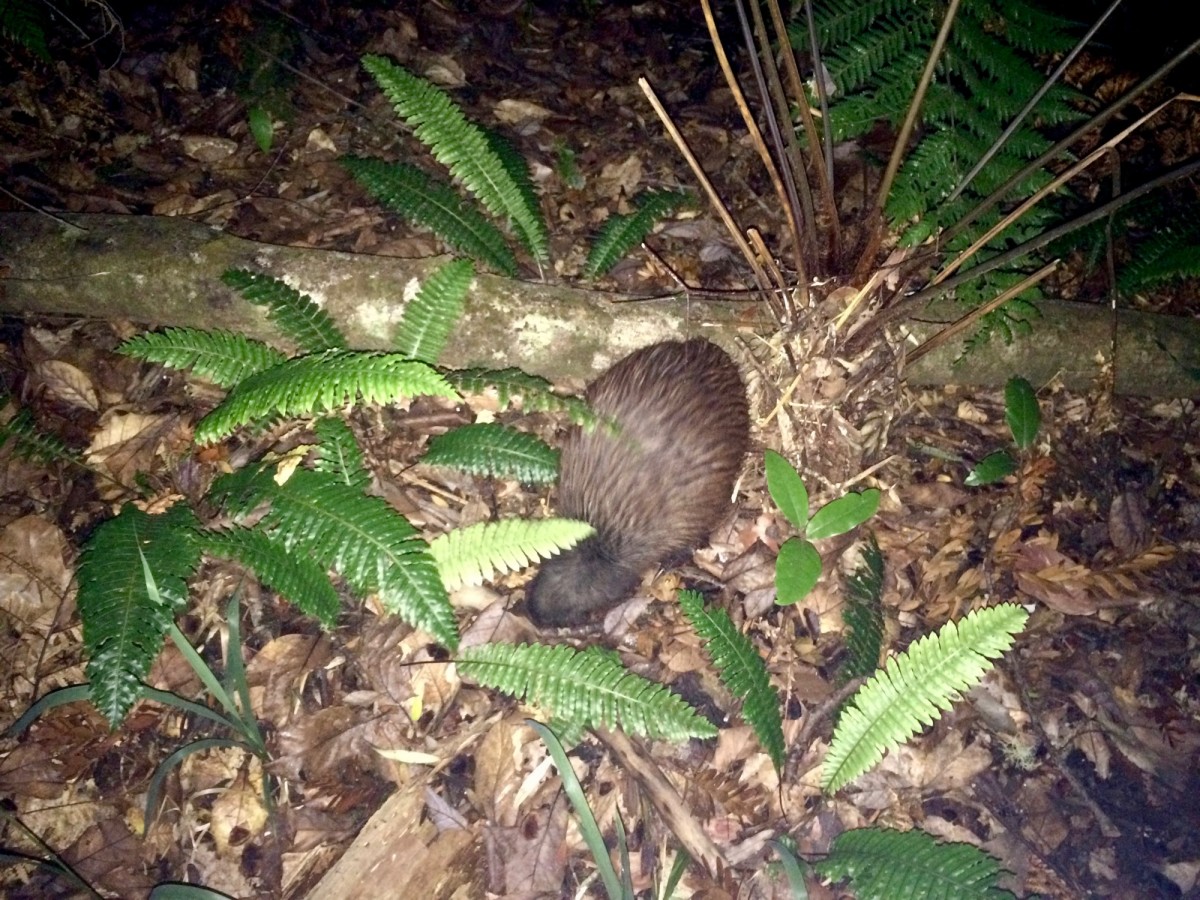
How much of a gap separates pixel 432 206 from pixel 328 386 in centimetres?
Answer: 165

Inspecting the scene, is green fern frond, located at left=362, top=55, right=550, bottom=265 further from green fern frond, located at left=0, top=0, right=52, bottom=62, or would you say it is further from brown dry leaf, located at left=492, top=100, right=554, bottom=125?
green fern frond, located at left=0, top=0, right=52, bottom=62

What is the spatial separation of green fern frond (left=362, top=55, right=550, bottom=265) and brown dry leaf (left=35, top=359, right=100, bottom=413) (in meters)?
2.35

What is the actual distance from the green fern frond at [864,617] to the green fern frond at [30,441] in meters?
4.02

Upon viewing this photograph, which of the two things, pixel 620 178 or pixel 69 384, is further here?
pixel 620 178

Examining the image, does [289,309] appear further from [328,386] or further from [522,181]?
[522,181]

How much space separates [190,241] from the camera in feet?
13.9

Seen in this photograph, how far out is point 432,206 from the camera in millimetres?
4312

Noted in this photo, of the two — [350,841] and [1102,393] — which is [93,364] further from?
[1102,393]

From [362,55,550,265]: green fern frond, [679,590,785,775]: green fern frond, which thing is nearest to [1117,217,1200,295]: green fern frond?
[679,590,785,775]: green fern frond

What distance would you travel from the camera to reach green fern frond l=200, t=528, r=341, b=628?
3.25 metres

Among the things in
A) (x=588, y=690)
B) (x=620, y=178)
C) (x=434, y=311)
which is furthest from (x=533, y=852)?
(x=620, y=178)

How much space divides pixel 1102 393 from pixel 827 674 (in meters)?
2.48

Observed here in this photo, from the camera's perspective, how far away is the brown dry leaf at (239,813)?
3.42m

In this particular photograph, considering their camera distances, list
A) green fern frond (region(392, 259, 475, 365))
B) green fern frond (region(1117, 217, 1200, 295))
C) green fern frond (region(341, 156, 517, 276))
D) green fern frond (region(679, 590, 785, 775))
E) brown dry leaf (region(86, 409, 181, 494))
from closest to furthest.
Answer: green fern frond (region(679, 590, 785, 775))
green fern frond (region(392, 259, 475, 365))
brown dry leaf (region(86, 409, 181, 494))
green fern frond (region(341, 156, 517, 276))
green fern frond (region(1117, 217, 1200, 295))
